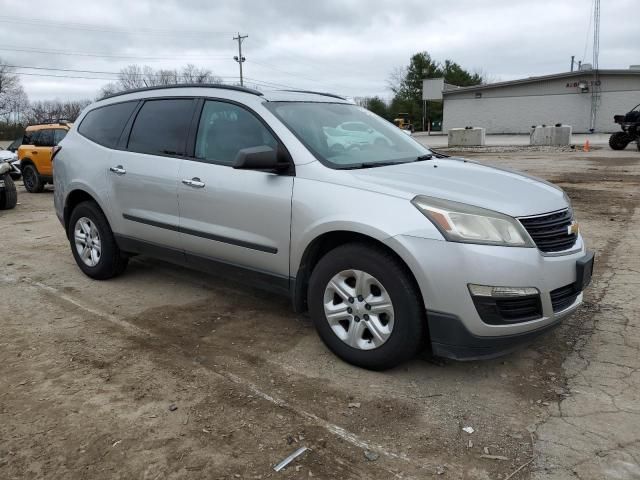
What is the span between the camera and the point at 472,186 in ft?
10.9

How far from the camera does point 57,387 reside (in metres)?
3.19

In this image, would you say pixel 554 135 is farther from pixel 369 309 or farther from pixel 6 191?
pixel 369 309

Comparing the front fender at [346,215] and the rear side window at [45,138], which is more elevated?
the rear side window at [45,138]

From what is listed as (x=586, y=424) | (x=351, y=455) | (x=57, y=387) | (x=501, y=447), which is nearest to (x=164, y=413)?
(x=57, y=387)

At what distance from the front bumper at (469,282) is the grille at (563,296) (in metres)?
0.04

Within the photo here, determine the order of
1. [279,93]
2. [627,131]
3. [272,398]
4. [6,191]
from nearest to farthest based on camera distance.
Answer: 1. [272,398]
2. [279,93]
3. [6,191]
4. [627,131]

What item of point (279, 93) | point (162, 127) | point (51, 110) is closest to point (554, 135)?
point (279, 93)

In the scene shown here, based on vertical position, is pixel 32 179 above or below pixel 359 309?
above

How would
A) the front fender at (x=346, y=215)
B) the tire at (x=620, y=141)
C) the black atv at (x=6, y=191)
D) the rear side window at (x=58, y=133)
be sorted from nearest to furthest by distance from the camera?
the front fender at (x=346, y=215), the black atv at (x=6, y=191), the rear side window at (x=58, y=133), the tire at (x=620, y=141)

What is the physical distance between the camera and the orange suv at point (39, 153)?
45.2 ft

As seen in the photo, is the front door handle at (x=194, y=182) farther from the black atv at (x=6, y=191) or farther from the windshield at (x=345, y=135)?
the black atv at (x=6, y=191)

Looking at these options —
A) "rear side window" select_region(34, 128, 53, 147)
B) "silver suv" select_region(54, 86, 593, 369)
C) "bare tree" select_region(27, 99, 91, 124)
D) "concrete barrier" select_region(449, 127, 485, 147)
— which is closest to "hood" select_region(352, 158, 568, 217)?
"silver suv" select_region(54, 86, 593, 369)

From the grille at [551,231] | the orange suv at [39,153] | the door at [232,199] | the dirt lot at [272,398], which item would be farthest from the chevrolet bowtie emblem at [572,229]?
the orange suv at [39,153]

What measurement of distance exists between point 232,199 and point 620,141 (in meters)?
24.1
